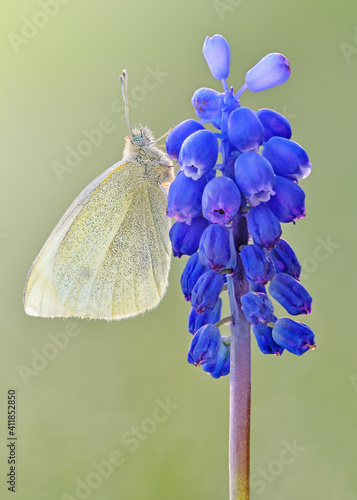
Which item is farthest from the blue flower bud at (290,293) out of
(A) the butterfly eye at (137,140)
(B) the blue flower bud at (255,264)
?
(A) the butterfly eye at (137,140)

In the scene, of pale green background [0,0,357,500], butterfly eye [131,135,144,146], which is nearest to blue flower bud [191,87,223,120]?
butterfly eye [131,135,144,146]

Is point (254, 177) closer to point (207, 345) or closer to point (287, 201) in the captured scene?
point (287, 201)

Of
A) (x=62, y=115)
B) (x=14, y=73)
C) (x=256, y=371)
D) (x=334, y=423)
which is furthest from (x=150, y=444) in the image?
(x=14, y=73)

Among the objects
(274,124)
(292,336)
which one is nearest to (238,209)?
(274,124)

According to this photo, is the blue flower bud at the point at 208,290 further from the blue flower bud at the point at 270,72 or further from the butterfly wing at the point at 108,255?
the butterfly wing at the point at 108,255

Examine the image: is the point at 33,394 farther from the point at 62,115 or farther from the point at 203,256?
the point at 203,256

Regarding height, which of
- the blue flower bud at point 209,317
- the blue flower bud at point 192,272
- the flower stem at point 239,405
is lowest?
the flower stem at point 239,405
